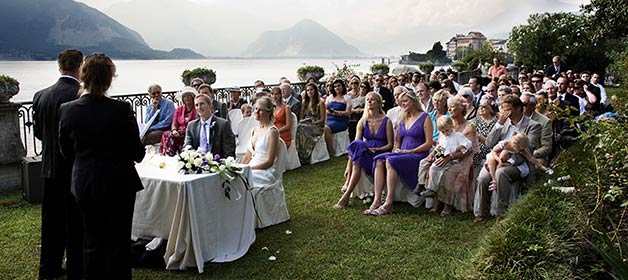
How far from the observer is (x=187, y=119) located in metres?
7.25

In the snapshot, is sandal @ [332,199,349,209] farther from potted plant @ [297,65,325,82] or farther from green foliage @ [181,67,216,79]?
potted plant @ [297,65,325,82]

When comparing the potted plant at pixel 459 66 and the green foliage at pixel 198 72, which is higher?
the potted plant at pixel 459 66

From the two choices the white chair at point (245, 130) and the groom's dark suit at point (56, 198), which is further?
the white chair at point (245, 130)

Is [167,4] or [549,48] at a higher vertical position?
[167,4]

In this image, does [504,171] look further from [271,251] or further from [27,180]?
[27,180]

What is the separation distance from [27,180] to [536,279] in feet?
20.3

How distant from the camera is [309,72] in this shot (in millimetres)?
16844

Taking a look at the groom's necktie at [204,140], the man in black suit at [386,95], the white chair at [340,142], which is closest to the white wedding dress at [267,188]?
the groom's necktie at [204,140]

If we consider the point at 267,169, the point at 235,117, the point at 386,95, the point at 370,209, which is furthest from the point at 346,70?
the point at 267,169

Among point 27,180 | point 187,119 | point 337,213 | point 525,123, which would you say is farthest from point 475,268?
point 27,180

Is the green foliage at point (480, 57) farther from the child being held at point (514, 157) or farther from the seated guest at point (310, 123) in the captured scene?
the child being held at point (514, 157)

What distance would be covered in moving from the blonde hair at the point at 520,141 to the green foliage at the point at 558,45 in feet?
82.5

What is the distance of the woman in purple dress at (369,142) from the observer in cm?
675

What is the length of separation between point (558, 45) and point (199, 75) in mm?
22610
